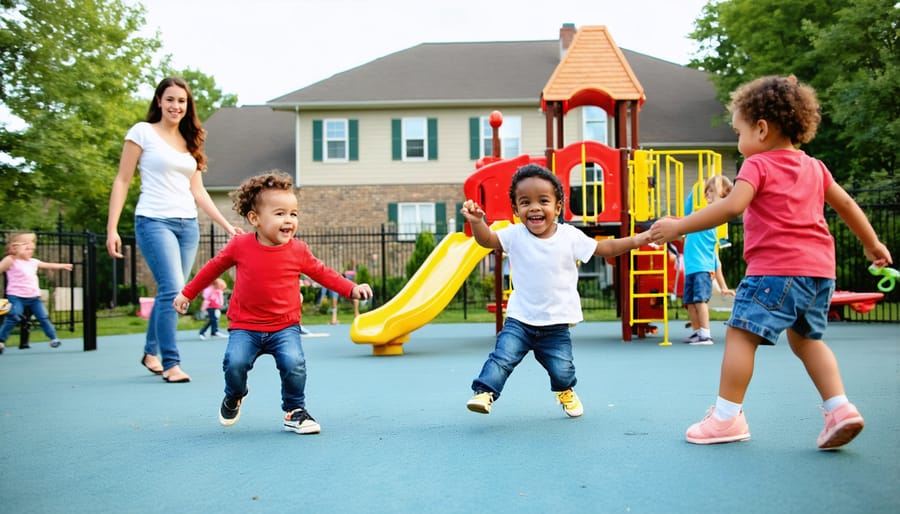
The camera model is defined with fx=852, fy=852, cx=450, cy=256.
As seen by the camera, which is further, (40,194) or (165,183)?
(40,194)

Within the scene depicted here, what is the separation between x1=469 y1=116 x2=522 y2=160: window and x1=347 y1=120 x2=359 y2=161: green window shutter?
3.67 m

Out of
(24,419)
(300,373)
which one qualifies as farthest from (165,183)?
(300,373)

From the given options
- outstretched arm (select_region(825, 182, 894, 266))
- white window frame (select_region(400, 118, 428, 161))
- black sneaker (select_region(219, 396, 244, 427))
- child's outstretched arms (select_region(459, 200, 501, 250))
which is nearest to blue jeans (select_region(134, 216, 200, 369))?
black sneaker (select_region(219, 396, 244, 427))

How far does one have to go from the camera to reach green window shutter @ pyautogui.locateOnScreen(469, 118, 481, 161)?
89.3 feet

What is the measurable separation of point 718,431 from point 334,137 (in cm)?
2481

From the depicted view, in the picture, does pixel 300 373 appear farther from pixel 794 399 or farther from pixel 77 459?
pixel 794 399

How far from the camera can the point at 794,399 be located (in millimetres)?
5035

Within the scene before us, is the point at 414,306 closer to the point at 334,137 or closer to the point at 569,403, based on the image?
the point at 569,403

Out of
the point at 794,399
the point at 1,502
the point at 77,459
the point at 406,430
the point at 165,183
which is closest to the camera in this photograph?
the point at 1,502

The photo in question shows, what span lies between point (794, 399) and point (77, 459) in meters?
3.90

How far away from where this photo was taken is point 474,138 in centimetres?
2730

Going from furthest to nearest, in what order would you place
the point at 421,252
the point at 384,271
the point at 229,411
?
the point at 421,252, the point at 384,271, the point at 229,411

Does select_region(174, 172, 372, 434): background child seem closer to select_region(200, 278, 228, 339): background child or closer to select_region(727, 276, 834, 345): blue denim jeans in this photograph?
select_region(727, 276, 834, 345): blue denim jeans

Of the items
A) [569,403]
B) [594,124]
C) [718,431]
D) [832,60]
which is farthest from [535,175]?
[594,124]
